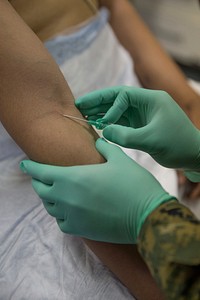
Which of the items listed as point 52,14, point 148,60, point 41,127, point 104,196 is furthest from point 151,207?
point 148,60

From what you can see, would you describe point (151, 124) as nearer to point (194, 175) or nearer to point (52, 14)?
point (194, 175)

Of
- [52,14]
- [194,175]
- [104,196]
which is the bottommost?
[194,175]

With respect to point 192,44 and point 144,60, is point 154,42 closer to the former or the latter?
point 144,60

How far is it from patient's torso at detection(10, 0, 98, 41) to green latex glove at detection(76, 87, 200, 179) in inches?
12.2

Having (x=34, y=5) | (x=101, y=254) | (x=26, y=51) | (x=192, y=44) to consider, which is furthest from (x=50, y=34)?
(x=192, y=44)

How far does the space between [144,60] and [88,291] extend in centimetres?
89

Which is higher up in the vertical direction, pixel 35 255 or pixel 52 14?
pixel 52 14

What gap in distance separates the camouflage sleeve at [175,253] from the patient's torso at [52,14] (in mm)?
655

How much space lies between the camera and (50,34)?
1.10 m

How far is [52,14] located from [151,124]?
49cm

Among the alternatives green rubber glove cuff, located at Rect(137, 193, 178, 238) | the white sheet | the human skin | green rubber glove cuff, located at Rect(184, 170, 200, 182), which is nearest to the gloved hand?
green rubber glove cuff, located at Rect(137, 193, 178, 238)

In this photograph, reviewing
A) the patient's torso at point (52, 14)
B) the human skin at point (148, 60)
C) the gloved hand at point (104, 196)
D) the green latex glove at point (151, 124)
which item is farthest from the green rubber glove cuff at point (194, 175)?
the patient's torso at point (52, 14)

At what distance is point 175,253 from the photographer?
625mm

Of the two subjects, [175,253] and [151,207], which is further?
[151,207]
